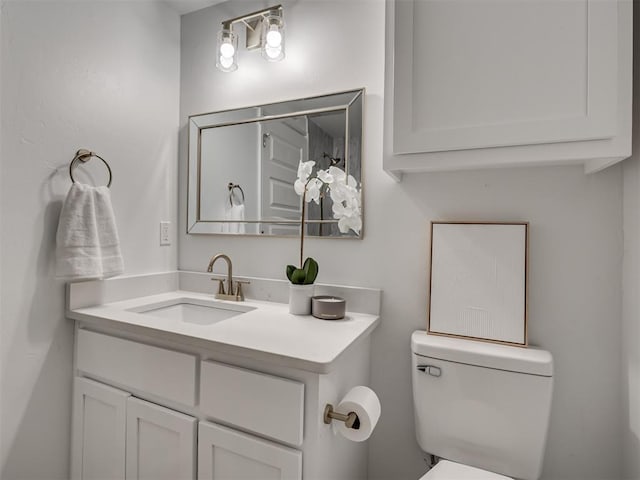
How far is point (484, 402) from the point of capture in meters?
1.05

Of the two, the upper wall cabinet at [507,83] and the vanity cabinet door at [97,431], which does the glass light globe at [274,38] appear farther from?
the vanity cabinet door at [97,431]

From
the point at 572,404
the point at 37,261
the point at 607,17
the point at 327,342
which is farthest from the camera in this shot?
the point at 37,261

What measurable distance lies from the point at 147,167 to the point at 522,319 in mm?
1670

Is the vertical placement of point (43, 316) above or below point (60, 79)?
below

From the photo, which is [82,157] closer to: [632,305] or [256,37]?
[256,37]

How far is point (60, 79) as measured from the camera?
127 cm

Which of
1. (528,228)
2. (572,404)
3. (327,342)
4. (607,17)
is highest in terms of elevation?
(607,17)

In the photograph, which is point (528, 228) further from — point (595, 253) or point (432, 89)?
point (432, 89)

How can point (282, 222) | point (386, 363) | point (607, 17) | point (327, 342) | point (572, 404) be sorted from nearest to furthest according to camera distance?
point (607, 17), point (327, 342), point (572, 404), point (386, 363), point (282, 222)

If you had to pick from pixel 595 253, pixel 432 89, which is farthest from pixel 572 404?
pixel 432 89

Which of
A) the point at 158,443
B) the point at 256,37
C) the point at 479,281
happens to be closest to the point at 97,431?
the point at 158,443

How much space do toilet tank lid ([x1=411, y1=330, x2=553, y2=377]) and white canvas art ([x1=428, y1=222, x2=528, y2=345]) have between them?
4 centimetres

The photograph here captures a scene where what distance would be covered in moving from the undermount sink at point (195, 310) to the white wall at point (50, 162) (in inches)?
9.0

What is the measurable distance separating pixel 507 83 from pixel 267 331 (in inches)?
39.1
